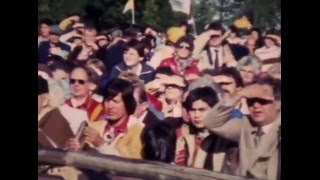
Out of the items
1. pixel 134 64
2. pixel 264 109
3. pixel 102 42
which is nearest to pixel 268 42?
pixel 264 109

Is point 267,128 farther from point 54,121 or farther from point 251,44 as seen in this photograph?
point 54,121

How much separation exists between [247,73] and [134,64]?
1.28ft

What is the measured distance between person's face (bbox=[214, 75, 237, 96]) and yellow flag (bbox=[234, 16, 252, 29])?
180 mm

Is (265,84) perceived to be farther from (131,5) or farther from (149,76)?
(131,5)

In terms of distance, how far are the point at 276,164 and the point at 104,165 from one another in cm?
59

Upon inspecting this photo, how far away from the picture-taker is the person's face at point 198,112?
209cm

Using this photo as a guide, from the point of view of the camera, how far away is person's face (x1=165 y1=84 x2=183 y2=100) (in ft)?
6.91

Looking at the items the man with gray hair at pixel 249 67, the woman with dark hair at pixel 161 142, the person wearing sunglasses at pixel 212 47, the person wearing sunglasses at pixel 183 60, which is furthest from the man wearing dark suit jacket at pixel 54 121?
the man with gray hair at pixel 249 67

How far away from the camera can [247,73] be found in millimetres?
2072

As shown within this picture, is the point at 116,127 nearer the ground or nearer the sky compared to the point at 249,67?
nearer the ground

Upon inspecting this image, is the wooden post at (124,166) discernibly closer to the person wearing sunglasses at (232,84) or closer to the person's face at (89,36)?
the person wearing sunglasses at (232,84)

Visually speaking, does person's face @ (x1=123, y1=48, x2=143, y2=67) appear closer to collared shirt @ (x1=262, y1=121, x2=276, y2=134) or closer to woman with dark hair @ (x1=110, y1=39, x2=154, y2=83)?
woman with dark hair @ (x1=110, y1=39, x2=154, y2=83)
